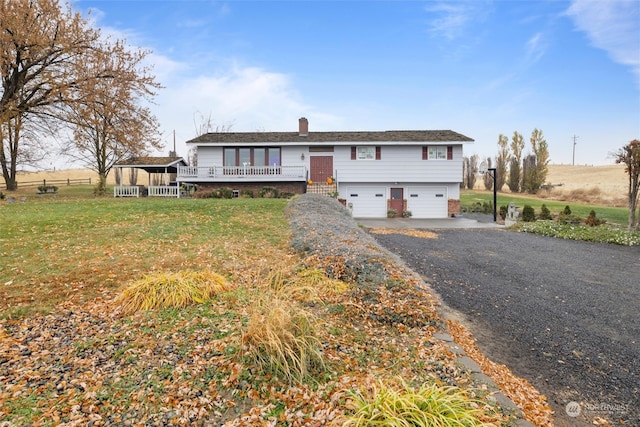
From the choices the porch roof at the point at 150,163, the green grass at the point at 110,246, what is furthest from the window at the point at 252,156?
the green grass at the point at 110,246

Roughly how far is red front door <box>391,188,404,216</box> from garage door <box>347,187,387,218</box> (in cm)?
59

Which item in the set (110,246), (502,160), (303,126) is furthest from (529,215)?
(502,160)

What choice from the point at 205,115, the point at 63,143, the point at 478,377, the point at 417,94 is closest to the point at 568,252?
the point at 478,377

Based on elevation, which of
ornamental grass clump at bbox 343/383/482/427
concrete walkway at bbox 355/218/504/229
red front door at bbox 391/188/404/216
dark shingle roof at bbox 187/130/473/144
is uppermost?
dark shingle roof at bbox 187/130/473/144

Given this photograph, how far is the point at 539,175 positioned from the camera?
129ft

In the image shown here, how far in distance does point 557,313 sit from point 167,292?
653 cm

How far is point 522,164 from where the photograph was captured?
4359 centimetres

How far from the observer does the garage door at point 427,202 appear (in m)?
23.9

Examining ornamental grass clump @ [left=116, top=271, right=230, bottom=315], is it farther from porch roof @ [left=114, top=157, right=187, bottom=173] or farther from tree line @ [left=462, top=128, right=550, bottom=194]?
tree line @ [left=462, top=128, right=550, bottom=194]

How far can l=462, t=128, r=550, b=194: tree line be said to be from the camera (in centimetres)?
3975

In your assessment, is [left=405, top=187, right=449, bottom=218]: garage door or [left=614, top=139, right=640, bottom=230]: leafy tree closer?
[left=614, top=139, right=640, bottom=230]: leafy tree

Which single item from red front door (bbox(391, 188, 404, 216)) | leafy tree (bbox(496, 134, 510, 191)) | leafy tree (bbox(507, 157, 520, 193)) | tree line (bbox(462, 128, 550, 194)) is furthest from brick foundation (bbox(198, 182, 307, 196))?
leafy tree (bbox(496, 134, 510, 191))

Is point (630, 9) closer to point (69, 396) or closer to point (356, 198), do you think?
point (356, 198)

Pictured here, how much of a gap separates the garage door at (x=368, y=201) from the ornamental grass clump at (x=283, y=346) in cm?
2101
